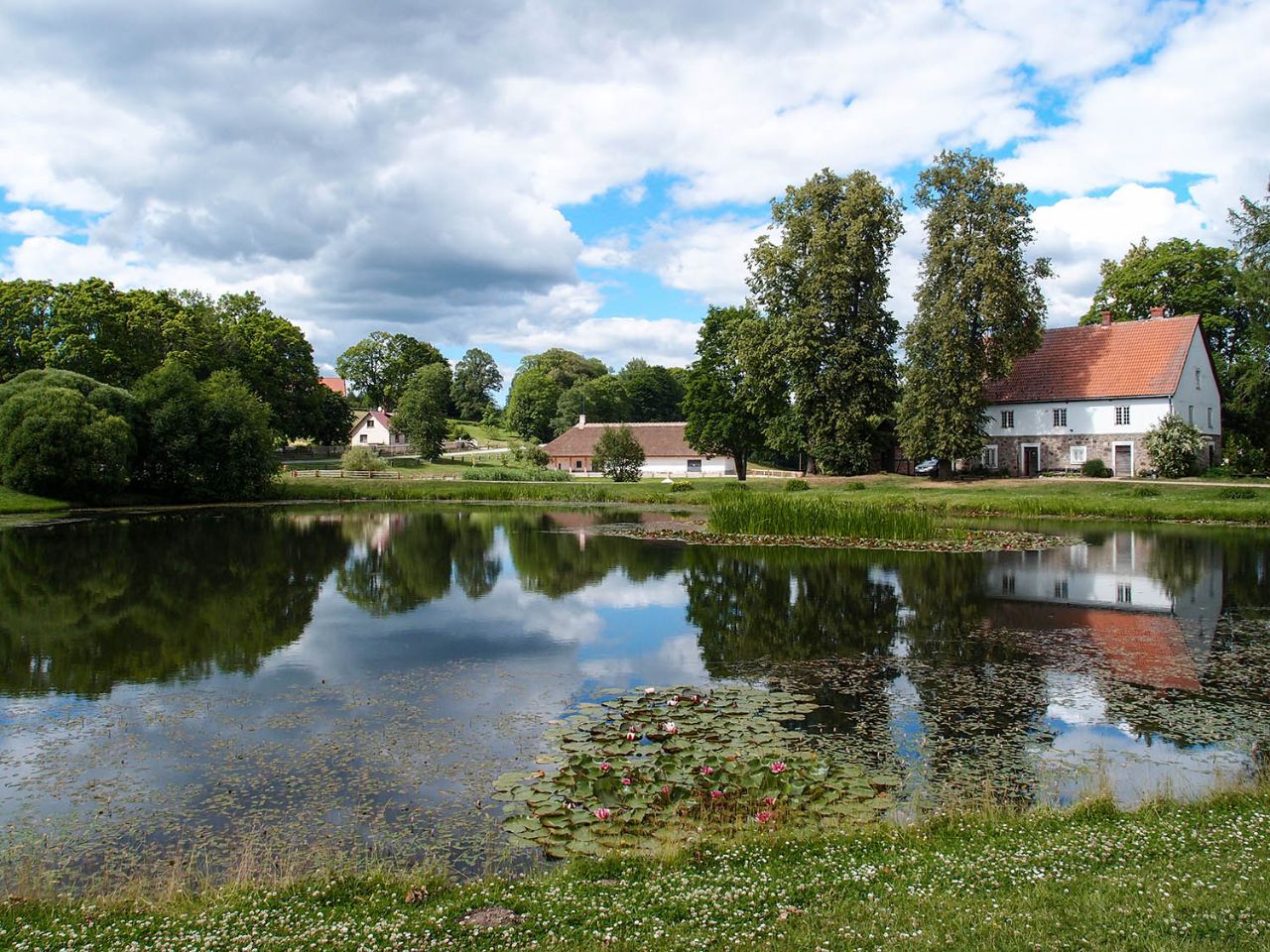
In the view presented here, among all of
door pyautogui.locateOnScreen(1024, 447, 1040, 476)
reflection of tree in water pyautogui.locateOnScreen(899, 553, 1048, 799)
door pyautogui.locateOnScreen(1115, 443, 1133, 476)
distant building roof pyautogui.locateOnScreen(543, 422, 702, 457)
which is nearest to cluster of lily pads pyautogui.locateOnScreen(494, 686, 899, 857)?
reflection of tree in water pyautogui.locateOnScreen(899, 553, 1048, 799)

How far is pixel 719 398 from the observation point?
54594 mm

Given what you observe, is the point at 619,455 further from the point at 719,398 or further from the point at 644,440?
the point at 644,440

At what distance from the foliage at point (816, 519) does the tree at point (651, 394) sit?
72.8 metres

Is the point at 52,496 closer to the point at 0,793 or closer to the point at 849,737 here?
the point at 0,793

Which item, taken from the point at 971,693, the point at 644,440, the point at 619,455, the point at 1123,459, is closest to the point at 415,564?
the point at 971,693

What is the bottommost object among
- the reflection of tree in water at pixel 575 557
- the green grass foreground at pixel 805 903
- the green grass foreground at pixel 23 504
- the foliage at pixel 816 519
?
the reflection of tree in water at pixel 575 557

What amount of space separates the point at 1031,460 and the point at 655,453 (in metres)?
33.8

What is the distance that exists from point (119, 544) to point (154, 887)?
24.6 m

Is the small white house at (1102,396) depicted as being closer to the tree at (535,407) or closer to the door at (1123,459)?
the door at (1123,459)

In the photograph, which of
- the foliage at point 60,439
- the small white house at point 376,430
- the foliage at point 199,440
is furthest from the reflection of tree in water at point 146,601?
the small white house at point 376,430

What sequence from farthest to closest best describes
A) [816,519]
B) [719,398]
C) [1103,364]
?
[719,398]
[1103,364]
[816,519]

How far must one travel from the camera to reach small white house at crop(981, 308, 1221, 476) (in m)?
43.2

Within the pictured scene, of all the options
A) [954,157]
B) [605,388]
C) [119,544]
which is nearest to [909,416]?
[954,157]

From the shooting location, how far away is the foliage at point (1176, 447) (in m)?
40.4
